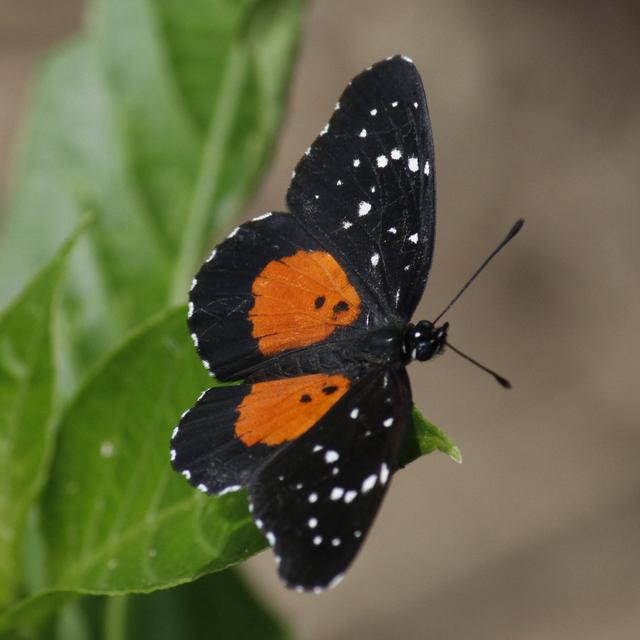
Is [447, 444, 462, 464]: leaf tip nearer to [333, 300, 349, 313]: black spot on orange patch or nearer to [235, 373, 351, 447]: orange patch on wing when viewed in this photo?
[235, 373, 351, 447]: orange patch on wing

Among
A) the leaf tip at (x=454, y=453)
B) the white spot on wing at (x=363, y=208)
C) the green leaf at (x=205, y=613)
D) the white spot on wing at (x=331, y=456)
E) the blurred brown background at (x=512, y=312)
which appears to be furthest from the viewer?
the blurred brown background at (x=512, y=312)

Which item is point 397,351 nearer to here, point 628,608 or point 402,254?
point 402,254

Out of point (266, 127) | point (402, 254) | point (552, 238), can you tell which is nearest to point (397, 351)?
point (402, 254)

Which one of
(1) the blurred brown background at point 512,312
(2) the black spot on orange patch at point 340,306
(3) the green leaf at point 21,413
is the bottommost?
(1) the blurred brown background at point 512,312

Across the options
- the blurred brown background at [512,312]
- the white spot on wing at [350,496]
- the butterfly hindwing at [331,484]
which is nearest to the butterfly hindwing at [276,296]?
the butterfly hindwing at [331,484]

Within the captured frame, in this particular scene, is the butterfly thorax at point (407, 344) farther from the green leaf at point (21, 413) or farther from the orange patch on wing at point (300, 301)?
the green leaf at point (21, 413)

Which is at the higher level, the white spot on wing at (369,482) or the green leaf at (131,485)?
the white spot on wing at (369,482)

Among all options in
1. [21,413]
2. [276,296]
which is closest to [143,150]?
[276,296]

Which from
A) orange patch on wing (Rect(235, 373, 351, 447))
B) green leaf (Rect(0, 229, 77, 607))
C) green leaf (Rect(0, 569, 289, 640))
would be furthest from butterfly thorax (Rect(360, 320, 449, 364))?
green leaf (Rect(0, 569, 289, 640))

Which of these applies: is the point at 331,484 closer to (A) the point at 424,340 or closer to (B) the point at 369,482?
(B) the point at 369,482
